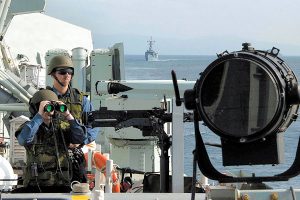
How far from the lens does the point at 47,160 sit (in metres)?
5.55

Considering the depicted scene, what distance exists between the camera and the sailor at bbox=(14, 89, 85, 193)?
5.35 metres

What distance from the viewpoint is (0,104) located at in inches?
548

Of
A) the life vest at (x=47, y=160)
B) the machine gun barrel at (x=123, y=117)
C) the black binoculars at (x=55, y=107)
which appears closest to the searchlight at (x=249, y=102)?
the machine gun barrel at (x=123, y=117)

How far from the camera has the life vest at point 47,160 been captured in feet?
18.0

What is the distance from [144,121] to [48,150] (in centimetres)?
91

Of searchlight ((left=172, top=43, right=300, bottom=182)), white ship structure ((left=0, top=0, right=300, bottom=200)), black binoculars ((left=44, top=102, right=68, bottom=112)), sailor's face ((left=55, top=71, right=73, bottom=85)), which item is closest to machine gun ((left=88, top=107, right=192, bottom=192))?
white ship structure ((left=0, top=0, right=300, bottom=200))

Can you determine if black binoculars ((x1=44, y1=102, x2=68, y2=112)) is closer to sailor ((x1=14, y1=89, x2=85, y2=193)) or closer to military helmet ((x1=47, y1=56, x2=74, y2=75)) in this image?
sailor ((x1=14, y1=89, x2=85, y2=193))

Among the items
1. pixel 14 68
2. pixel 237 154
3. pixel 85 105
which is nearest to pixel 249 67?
pixel 237 154

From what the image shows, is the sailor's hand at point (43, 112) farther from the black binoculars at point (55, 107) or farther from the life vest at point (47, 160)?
the life vest at point (47, 160)

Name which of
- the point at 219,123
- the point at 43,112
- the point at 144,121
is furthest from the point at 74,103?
the point at 219,123

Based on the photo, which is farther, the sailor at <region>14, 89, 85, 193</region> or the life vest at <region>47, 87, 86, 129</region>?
the life vest at <region>47, 87, 86, 129</region>

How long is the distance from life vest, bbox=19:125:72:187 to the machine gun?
64 centimetres

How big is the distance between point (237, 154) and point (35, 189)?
2448mm

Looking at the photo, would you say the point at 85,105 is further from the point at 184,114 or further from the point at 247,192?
the point at 247,192
